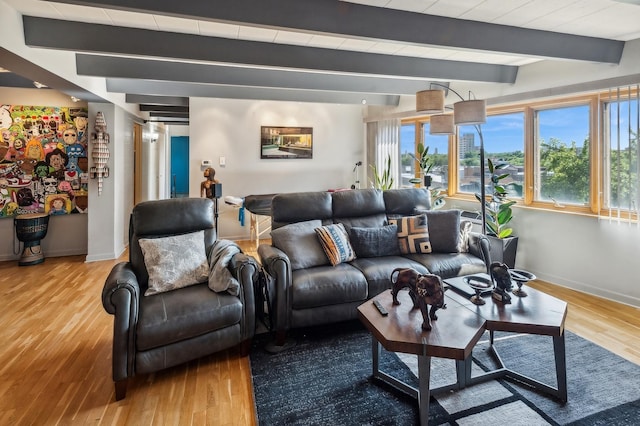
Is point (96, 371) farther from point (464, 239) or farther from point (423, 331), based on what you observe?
point (464, 239)

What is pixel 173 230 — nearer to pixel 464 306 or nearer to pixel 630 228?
pixel 464 306

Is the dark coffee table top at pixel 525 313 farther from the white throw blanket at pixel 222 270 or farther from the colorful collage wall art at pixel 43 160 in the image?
the colorful collage wall art at pixel 43 160

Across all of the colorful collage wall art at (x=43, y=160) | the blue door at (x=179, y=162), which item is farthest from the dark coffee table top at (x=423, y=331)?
the blue door at (x=179, y=162)

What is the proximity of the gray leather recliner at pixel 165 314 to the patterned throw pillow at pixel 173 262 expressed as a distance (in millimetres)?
64

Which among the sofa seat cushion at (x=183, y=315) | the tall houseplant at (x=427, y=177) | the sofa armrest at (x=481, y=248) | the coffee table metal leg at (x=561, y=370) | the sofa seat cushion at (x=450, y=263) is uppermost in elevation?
the tall houseplant at (x=427, y=177)

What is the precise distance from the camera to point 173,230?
2697mm

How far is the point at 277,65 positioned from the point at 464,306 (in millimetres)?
2639

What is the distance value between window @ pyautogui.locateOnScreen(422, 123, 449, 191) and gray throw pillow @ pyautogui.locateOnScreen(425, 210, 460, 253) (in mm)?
2152

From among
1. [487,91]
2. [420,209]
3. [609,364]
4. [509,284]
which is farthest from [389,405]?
[487,91]

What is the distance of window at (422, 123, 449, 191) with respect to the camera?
17.6 ft

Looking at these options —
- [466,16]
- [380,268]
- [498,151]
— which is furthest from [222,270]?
[498,151]

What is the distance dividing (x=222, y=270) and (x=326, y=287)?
2.53 feet

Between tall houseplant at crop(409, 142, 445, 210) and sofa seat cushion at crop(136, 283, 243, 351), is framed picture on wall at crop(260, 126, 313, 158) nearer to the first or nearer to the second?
tall houseplant at crop(409, 142, 445, 210)

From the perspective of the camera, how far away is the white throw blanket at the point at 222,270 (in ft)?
7.65
